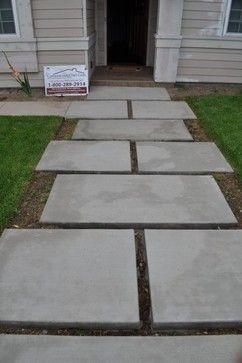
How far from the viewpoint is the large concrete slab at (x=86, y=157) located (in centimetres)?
367

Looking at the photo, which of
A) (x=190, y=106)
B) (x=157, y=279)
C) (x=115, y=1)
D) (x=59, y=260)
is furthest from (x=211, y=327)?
(x=115, y=1)

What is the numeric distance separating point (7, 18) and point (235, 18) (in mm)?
4267

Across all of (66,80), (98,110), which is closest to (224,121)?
(98,110)

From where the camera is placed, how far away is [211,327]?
1925 millimetres

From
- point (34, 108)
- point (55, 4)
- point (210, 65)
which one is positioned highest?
point (55, 4)

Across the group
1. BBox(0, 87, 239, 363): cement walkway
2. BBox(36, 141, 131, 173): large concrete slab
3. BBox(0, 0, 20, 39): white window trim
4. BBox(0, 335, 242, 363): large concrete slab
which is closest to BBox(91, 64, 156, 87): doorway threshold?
BBox(0, 0, 20, 39): white window trim

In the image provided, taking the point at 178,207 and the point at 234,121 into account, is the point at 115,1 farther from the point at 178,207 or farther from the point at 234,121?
the point at 178,207

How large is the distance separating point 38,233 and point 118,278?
0.76 m

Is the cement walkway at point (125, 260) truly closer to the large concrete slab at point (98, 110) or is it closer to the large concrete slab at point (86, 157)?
the large concrete slab at point (86, 157)

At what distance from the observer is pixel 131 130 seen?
15.8 ft

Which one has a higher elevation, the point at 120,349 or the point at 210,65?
the point at 210,65

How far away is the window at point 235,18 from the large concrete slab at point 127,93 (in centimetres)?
175

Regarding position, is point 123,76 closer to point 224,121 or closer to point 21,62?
point 21,62

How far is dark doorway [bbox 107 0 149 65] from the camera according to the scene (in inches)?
347
